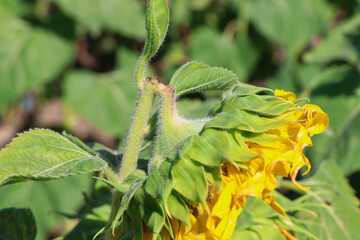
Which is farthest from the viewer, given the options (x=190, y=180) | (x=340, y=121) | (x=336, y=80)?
(x=336, y=80)

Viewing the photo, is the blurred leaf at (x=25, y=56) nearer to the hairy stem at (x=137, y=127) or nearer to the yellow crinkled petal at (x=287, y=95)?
the hairy stem at (x=137, y=127)

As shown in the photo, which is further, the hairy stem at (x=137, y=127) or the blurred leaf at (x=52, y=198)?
the blurred leaf at (x=52, y=198)

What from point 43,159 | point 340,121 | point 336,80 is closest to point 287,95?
point 43,159

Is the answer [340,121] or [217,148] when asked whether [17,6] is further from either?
[217,148]

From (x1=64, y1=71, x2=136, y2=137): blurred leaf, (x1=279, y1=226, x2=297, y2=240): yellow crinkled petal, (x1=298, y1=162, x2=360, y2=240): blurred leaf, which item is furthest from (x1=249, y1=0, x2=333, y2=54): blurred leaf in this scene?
(x1=279, y1=226, x2=297, y2=240): yellow crinkled petal

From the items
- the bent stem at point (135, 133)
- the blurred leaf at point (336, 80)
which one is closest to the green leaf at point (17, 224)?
the bent stem at point (135, 133)

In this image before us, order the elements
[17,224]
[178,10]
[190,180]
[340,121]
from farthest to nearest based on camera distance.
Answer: [178,10], [340,121], [17,224], [190,180]
